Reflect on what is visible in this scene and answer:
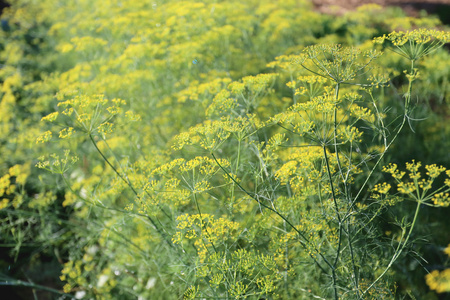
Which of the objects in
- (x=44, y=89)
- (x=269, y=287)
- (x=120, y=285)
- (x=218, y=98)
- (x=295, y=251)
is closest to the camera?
(x=269, y=287)

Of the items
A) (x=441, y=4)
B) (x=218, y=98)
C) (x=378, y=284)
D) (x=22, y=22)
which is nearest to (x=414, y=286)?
(x=378, y=284)

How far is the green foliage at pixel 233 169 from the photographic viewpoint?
212cm

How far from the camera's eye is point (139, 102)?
4.59 m

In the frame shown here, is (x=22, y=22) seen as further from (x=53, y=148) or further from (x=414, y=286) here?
(x=414, y=286)

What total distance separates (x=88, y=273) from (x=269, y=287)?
8.83 ft

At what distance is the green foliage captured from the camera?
212 centimetres

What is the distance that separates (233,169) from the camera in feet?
8.61

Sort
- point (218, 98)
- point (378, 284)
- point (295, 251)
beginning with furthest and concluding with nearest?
point (295, 251) → point (218, 98) → point (378, 284)

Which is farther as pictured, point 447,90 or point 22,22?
point 22,22

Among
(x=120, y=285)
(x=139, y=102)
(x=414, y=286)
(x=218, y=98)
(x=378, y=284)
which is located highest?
(x=218, y=98)

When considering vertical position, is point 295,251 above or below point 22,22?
below

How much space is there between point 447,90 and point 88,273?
5.44 meters

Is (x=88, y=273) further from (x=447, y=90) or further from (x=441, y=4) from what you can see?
(x=441, y=4)

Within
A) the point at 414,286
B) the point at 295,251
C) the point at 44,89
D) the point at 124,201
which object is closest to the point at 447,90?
the point at 414,286
